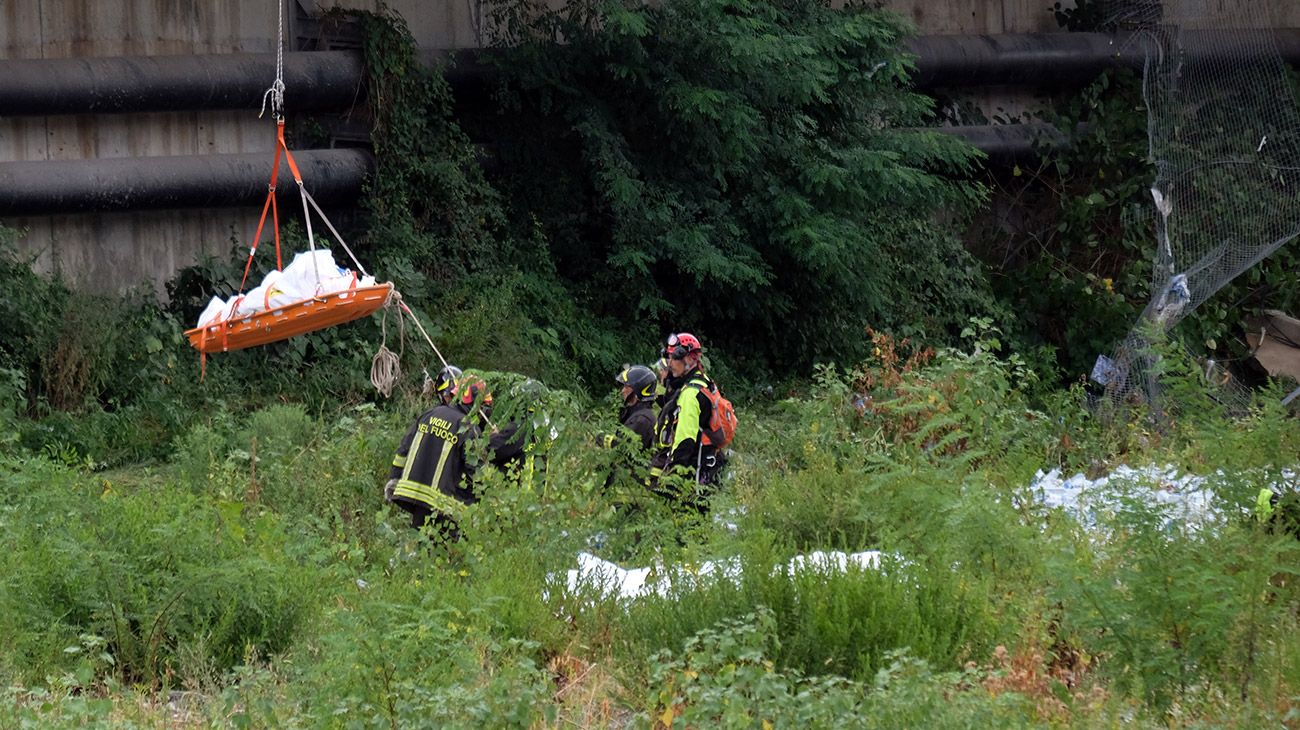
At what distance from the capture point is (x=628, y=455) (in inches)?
367

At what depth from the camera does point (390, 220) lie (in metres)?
15.5

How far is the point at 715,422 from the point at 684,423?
233mm

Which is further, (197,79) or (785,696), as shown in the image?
(197,79)

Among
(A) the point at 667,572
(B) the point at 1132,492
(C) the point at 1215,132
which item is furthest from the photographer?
(C) the point at 1215,132

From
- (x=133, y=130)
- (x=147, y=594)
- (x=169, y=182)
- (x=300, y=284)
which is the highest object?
(x=133, y=130)

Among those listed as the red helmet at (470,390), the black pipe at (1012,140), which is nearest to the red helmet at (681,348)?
the red helmet at (470,390)

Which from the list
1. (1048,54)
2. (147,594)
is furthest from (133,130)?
(1048,54)

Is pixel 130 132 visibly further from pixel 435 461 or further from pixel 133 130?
pixel 435 461

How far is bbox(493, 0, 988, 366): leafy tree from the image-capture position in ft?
50.9

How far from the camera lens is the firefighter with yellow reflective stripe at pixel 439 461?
934 cm

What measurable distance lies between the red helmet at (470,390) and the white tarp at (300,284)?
1864mm

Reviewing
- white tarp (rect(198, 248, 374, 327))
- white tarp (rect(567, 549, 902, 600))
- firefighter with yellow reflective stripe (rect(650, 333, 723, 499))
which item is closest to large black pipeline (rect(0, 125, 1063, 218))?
white tarp (rect(198, 248, 374, 327))

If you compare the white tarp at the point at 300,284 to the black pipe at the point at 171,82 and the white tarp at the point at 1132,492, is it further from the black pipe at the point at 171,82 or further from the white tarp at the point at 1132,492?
the white tarp at the point at 1132,492

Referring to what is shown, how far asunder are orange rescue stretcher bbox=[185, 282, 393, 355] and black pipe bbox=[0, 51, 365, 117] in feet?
14.0
